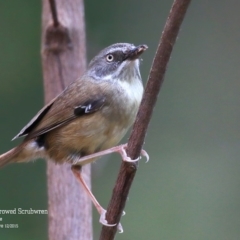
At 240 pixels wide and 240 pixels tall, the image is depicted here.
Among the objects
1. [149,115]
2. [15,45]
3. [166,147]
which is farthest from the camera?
[15,45]

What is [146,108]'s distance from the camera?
2625 millimetres

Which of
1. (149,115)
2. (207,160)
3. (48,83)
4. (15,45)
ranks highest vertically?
(149,115)

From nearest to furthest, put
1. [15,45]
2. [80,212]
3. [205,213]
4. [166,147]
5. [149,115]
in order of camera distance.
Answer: [149,115] < [80,212] < [205,213] < [166,147] < [15,45]

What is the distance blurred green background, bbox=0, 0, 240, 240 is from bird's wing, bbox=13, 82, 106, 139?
5.99 ft

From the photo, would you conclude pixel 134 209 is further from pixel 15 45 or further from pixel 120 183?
pixel 120 183

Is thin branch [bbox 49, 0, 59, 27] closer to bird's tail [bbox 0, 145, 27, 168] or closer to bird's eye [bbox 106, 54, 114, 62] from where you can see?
bird's eye [bbox 106, 54, 114, 62]

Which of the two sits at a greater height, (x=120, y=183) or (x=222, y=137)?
(x=120, y=183)

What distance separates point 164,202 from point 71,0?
2793 mm

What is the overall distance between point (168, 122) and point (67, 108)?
328 centimetres

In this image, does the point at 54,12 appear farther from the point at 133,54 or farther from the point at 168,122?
the point at 168,122

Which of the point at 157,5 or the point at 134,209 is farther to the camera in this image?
the point at 157,5

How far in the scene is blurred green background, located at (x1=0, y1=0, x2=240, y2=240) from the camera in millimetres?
6152

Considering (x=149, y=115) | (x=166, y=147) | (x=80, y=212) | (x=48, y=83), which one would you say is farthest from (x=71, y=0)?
(x=166, y=147)

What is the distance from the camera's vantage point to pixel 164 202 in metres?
6.30
